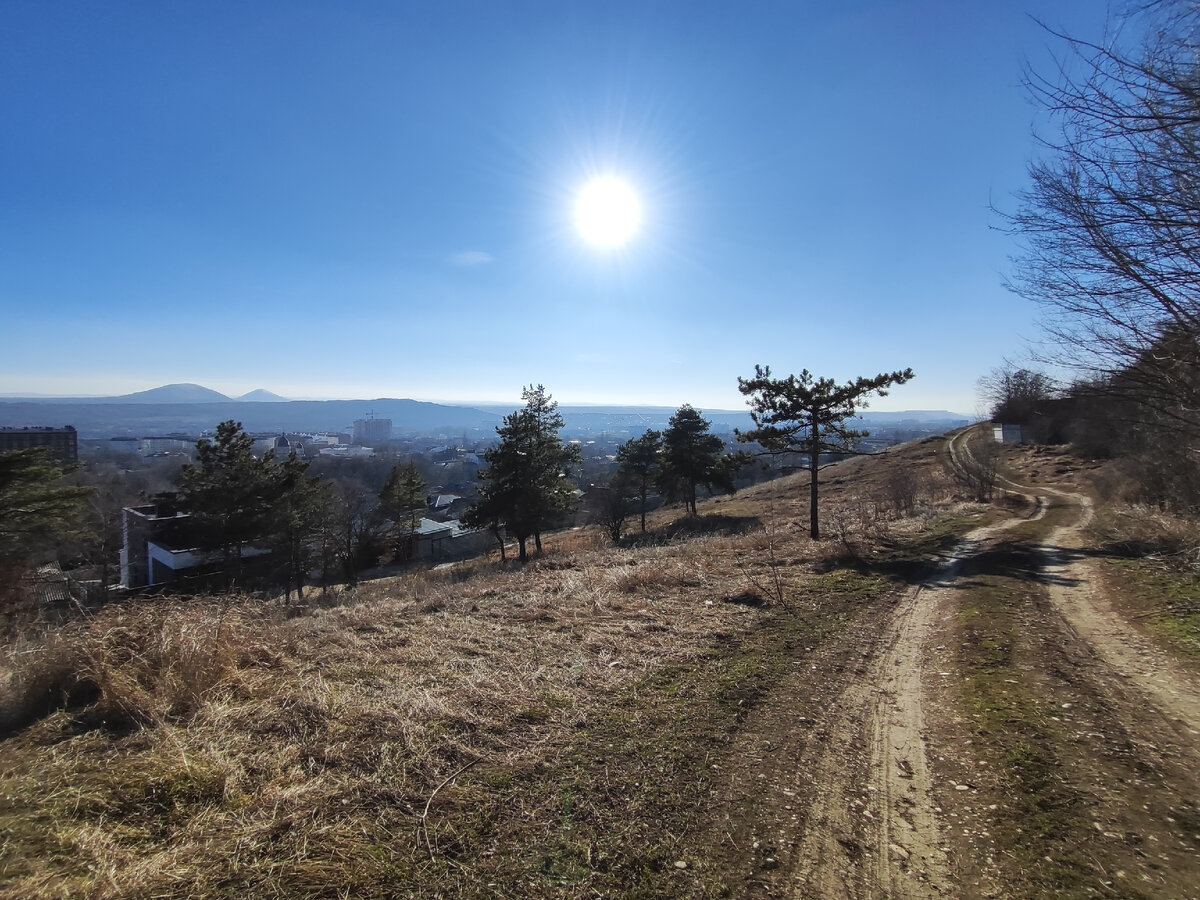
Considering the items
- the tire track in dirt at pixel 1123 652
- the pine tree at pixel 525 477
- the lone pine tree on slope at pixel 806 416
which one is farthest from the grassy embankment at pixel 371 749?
the pine tree at pixel 525 477

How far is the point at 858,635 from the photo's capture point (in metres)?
6.38

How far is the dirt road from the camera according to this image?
2637 mm

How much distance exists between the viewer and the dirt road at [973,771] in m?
2.64

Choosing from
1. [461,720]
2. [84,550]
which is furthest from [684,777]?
[84,550]

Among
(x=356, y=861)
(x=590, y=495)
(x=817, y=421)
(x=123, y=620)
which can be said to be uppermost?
(x=817, y=421)

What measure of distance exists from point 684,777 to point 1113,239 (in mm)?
7443

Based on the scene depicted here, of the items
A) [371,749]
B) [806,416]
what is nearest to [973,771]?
[371,749]

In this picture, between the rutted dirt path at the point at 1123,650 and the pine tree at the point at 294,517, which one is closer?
the rutted dirt path at the point at 1123,650

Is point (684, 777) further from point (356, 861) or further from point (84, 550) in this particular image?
point (84, 550)

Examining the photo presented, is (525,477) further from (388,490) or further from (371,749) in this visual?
(371,749)

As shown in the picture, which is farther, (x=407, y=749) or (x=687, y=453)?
(x=687, y=453)

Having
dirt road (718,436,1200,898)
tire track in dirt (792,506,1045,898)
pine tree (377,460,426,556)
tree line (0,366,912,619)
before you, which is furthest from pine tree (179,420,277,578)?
tire track in dirt (792,506,1045,898)

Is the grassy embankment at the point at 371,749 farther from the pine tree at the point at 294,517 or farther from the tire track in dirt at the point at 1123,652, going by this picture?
the pine tree at the point at 294,517

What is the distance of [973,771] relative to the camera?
3486 millimetres
